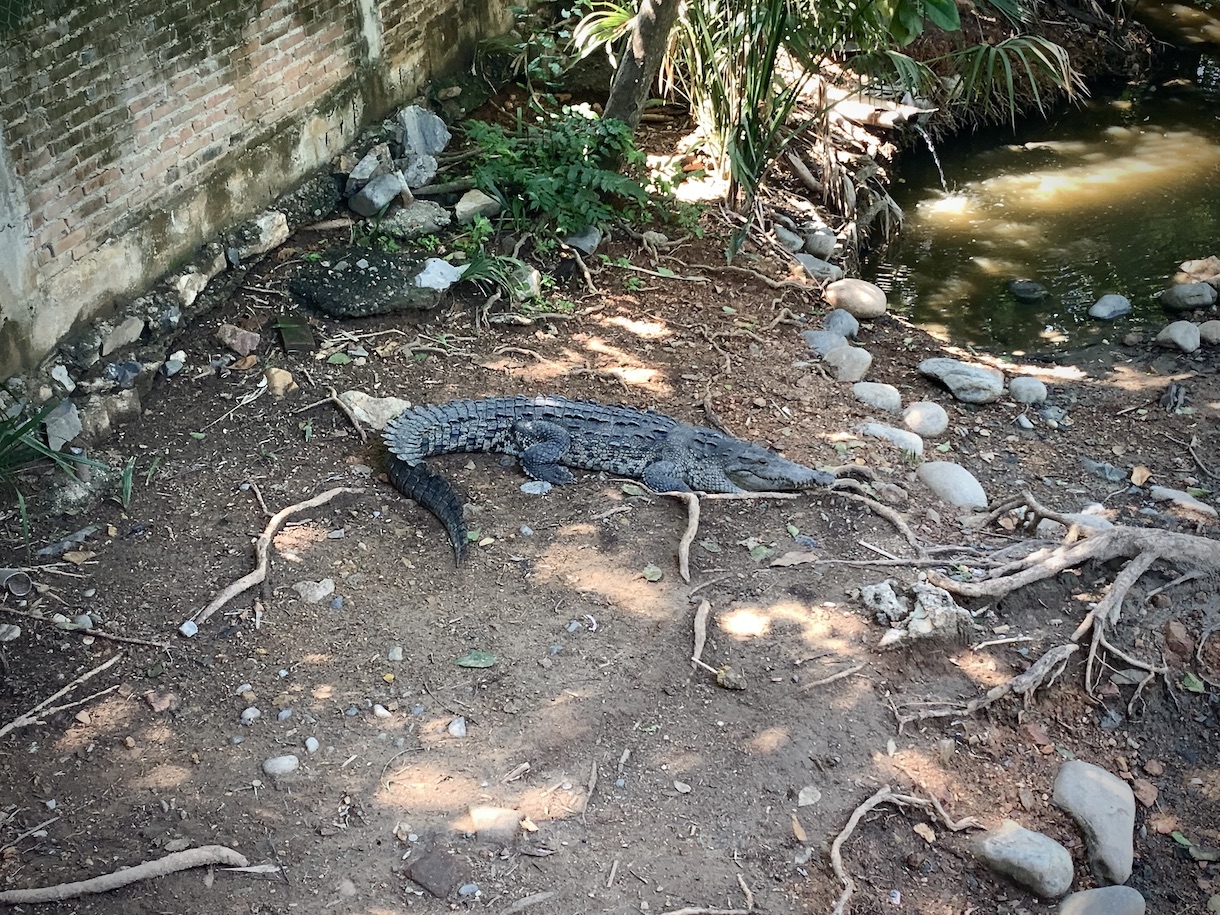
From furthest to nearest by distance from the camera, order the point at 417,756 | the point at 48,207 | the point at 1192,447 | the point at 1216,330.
→ the point at 1216,330, the point at 1192,447, the point at 48,207, the point at 417,756

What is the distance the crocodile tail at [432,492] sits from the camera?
4.12 m

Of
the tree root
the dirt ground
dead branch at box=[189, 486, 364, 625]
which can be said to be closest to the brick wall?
the dirt ground

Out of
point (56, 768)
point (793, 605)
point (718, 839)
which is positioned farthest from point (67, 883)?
point (793, 605)

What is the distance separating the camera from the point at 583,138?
6.33 meters

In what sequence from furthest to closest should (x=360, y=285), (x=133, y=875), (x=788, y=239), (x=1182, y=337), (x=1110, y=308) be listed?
(x=788, y=239) < (x=1110, y=308) < (x=1182, y=337) < (x=360, y=285) < (x=133, y=875)

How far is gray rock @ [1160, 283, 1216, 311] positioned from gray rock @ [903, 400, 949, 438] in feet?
Answer: 8.01

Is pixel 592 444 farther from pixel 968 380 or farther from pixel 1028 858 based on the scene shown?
pixel 1028 858

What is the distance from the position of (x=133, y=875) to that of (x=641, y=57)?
17.5 ft

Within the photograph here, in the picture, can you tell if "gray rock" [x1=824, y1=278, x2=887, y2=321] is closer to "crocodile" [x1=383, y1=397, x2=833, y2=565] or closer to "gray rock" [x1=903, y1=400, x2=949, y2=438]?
"gray rock" [x1=903, y1=400, x2=949, y2=438]

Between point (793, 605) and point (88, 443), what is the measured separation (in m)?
3.12

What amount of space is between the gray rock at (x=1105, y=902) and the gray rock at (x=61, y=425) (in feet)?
13.6

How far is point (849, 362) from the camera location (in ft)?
19.0

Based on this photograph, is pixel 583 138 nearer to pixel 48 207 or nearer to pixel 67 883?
pixel 48 207

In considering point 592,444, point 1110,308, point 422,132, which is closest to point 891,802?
point 592,444
